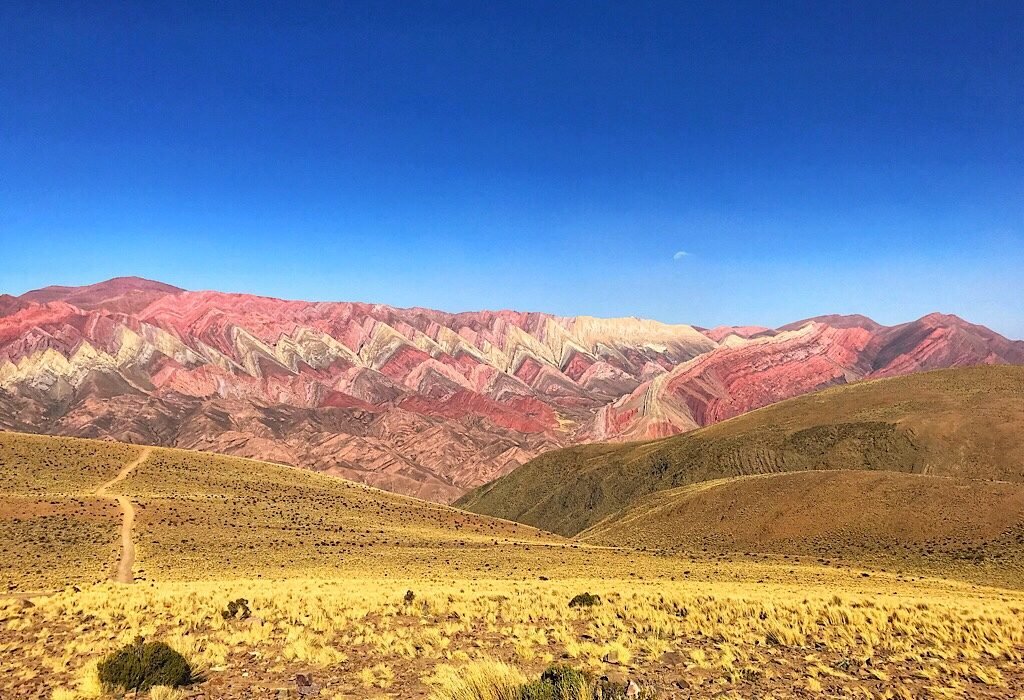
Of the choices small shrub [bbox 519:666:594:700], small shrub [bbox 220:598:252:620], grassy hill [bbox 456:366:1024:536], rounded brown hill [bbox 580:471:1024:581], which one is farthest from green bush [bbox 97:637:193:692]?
grassy hill [bbox 456:366:1024:536]

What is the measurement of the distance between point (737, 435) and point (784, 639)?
320 feet

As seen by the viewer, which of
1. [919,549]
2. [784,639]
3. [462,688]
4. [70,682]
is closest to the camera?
[462,688]

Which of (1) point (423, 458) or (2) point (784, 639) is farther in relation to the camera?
(1) point (423, 458)

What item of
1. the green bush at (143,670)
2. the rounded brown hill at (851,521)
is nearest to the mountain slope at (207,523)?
the rounded brown hill at (851,521)

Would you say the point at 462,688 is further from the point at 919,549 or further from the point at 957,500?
the point at 957,500

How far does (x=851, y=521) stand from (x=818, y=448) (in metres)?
44.6

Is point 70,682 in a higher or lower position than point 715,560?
higher

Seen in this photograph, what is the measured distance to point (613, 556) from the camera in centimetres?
4425

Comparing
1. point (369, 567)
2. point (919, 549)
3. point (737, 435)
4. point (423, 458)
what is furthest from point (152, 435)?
point (919, 549)

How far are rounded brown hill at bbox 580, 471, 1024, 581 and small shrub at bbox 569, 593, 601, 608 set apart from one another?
32.4 meters

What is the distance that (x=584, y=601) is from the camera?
20547mm

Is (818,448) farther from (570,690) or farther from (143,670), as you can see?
(143,670)

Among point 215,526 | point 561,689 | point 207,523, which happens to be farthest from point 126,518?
point 561,689

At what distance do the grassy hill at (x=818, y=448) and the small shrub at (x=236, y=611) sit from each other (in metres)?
71.8
